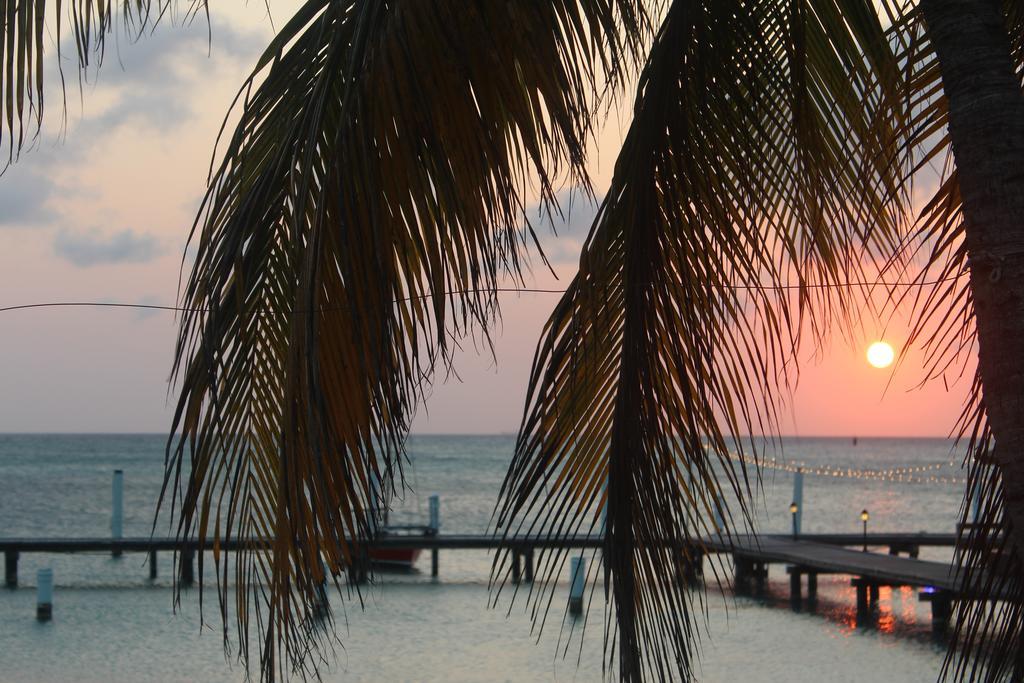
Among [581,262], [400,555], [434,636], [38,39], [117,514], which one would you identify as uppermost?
[38,39]

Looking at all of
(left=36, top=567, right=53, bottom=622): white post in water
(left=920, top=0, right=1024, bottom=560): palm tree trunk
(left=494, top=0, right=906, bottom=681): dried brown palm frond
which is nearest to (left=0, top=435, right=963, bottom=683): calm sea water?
(left=36, top=567, right=53, bottom=622): white post in water

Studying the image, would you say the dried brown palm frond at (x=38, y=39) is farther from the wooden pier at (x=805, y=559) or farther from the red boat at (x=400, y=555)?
the red boat at (x=400, y=555)

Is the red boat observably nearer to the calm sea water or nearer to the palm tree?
the calm sea water

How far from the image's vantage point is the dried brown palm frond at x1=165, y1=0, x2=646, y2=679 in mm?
2275

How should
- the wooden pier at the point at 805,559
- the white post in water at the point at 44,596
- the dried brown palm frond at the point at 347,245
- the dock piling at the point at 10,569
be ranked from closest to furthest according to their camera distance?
1. the dried brown palm frond at the point at 347,245
2. the wooden pier at the point at 805,559
3. the white post in water at the point at 44,596
4. the dock piling at the point at 10,569

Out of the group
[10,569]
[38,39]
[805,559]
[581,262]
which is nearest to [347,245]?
[38,39]

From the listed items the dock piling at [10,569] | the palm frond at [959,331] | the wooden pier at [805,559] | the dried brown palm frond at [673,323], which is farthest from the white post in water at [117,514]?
the palm frond at [959,331]

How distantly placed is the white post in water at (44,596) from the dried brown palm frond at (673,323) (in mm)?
20324

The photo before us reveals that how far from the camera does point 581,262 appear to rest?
10.3 ft

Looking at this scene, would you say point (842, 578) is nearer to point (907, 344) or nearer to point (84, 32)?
point (907, 344)

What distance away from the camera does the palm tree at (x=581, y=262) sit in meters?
2.31

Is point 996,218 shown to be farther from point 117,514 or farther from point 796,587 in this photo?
point 117,514

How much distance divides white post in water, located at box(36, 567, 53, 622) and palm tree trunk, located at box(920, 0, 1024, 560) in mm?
21537

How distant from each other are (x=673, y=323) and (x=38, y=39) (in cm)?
186
